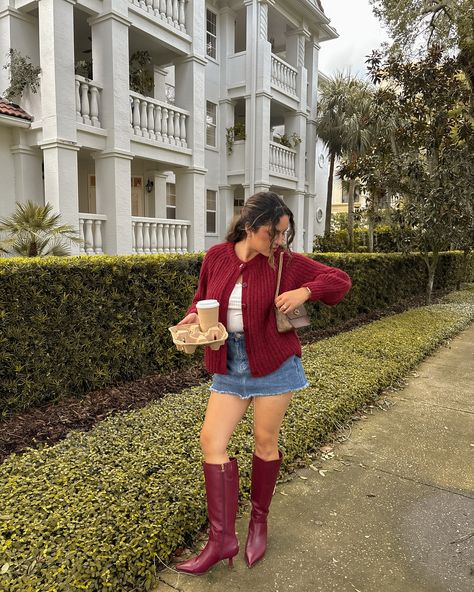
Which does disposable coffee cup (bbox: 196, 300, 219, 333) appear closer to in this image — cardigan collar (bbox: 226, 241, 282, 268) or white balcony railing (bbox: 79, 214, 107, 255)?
cardigan collar (bbox: 226, 241, 282, 268)

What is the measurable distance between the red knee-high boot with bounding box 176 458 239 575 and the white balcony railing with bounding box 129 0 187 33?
34.0ft

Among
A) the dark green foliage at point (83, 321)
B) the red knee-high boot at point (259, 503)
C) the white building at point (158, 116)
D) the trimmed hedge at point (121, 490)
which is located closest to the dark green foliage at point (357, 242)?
the white building at point (158, 116)

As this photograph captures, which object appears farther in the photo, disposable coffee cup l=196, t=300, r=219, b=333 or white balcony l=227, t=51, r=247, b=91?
white balcony l=227, t=51, r=247, b=91

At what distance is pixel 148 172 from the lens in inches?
498

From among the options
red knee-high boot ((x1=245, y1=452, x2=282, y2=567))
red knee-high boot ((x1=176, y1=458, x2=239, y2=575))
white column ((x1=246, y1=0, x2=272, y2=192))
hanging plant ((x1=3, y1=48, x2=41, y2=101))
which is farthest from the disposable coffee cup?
white column ((x1=246, y1=0, x2=272, y2=192))

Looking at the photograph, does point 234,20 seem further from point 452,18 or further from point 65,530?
point 65,530

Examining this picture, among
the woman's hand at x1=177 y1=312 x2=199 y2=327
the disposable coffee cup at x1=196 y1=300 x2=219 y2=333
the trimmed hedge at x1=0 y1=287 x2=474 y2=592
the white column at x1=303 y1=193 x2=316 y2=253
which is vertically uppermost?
the white column at x1=303 y1=193 x2=316 y2=253

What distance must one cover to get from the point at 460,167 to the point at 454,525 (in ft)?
29.7

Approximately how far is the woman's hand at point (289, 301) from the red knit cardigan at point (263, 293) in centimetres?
7

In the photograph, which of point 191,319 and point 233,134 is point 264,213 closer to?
point 191,319

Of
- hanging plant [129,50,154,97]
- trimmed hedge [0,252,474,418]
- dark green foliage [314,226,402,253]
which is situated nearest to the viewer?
trimmed hedge [0,252,474,418]

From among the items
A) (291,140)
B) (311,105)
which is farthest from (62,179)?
(311,105)

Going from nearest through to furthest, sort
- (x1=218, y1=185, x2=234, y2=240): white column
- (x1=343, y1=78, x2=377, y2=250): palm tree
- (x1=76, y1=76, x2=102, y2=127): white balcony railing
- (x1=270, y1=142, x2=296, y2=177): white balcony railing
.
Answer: (x1=76, y1=76, x2=102, y2=127): white balcony railing < (x1=218, y1=185, x2=234, y2=240): white column < (x1=270, y1=142, x2=296, y2=177): white balcony railing < (x1=343, y1=78, x2=377, y2=250): palm tree

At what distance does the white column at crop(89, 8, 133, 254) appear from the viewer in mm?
9320
